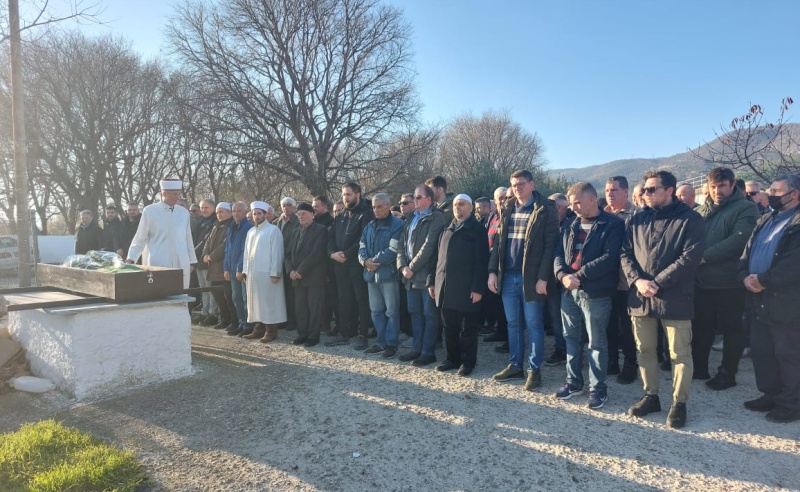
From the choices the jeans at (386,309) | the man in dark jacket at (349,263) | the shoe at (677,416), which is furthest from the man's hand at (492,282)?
the man in dark jacket at (349,263)

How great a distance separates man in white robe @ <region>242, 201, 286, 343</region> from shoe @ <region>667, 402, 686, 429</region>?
17.1 ft

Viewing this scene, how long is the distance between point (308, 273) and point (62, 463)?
154 inches

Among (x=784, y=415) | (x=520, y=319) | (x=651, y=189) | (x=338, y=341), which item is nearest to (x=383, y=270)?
(x=338, y=341)

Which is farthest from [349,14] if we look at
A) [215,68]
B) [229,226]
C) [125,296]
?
[125,296]

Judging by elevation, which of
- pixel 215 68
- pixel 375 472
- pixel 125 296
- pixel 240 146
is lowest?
pixel 375 472

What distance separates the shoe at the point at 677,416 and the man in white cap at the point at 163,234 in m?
5.76

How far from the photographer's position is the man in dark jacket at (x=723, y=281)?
15.8 feet

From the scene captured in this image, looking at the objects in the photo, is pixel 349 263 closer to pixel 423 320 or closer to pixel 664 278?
pixel 423 320

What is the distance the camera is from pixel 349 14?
830 inches

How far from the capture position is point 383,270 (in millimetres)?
6219

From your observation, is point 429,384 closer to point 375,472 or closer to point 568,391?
point 568,391

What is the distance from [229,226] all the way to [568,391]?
19.0ft

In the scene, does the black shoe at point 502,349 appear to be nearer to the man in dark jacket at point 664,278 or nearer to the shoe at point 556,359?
the shoe at point 556,359

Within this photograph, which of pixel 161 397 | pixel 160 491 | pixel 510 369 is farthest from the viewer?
pixel 510 369
